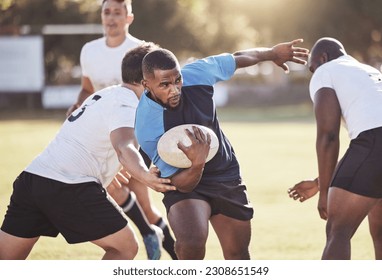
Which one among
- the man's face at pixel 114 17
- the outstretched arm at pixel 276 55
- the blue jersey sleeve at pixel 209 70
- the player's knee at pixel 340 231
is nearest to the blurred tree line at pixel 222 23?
the man's face at pixel 114 17

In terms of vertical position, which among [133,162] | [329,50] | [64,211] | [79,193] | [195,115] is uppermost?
[329,50]

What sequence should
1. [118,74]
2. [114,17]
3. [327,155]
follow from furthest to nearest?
[118,74] < [114,17] < [327,155]

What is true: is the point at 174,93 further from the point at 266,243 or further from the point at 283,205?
the point at 283,205

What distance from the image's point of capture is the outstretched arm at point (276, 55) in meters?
6.77

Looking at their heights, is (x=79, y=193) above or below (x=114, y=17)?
below

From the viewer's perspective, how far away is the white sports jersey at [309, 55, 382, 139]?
620 cm

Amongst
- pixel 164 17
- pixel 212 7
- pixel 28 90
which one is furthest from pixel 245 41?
pixel 28 90

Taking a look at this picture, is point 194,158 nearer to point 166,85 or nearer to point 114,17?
point 166,85

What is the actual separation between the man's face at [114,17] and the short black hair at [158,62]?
139 inches

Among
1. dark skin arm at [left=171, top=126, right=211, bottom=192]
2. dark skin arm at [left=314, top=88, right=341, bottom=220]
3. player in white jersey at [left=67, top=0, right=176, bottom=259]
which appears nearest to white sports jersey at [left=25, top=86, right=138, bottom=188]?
dark skin arm at [left=171, top=126, right=211, bottom=192]

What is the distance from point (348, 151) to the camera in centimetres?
624

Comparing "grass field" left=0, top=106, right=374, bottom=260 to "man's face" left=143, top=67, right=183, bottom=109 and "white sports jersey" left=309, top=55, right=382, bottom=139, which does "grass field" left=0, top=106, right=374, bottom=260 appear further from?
"man's face" left=143, top=67, right=183, bottom=109

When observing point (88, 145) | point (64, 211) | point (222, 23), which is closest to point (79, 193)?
point (64, 211)

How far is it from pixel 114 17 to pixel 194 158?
4111mm
